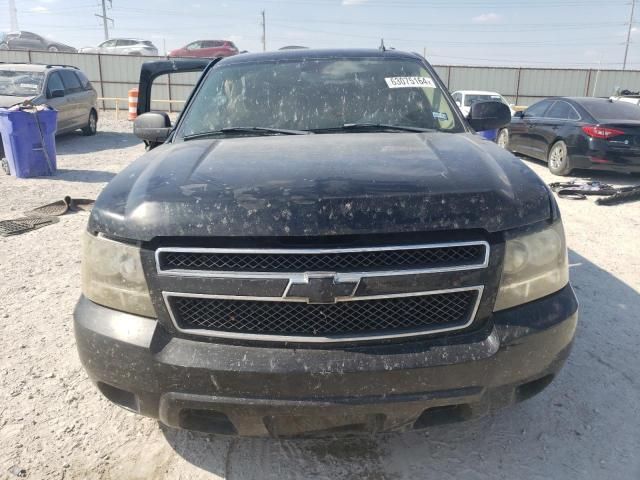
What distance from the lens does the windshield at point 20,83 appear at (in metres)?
11.0

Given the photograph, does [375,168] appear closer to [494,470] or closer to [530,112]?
[494,470]

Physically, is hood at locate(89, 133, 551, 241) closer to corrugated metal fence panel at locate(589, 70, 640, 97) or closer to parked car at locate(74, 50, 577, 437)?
parked car at locate(74, 50, 577, 437)

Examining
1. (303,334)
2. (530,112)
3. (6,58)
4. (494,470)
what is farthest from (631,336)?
(6,58)

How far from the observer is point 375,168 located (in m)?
2.12

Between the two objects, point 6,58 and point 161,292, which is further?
point 6,58

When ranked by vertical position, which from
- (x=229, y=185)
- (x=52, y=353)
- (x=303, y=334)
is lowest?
(x=52, y=353)

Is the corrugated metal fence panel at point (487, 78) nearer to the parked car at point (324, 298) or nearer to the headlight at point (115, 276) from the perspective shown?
the parked car at point (324, 298)

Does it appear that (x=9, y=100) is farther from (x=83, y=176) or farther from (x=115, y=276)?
(x=115, y=276)

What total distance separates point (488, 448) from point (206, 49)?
1127 inches

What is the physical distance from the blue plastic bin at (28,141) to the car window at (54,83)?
303cm

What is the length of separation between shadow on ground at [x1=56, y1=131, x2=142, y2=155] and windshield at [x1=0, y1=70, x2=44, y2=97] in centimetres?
139

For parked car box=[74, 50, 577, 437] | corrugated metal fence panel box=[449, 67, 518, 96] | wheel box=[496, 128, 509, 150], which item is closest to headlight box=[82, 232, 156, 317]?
parked car box=[74, 50, 577, 437]

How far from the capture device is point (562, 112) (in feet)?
32.7

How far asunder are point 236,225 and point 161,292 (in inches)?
14.9
